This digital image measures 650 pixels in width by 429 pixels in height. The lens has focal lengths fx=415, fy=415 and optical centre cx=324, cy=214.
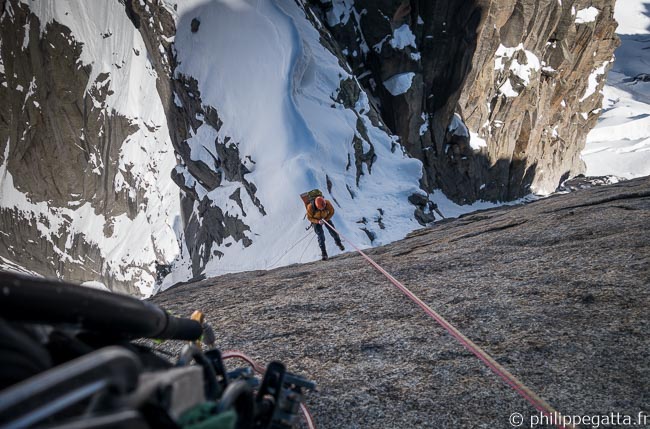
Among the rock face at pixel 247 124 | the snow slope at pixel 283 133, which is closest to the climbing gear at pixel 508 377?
the snow slope at pixel 283 133

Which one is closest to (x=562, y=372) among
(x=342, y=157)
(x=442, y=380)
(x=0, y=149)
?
(x=442, y=380)

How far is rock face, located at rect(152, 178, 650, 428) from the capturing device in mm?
2473

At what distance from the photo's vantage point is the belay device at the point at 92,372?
78 cm

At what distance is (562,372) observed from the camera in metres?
2.61

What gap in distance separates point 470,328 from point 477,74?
36272mm

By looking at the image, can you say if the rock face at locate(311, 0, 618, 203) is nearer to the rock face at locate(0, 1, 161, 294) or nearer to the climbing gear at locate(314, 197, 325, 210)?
the climbing gear at locate(314, 197, 325, 210)

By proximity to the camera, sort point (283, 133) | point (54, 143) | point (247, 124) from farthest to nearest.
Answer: point (54, 143) → point (247, 124) → point (283, 133)

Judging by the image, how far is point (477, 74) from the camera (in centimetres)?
3522

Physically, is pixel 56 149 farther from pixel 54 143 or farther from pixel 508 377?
pixel 508 377

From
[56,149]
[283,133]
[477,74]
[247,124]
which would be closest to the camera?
[283,133]

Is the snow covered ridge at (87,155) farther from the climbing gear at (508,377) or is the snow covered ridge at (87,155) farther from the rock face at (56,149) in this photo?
the climbing gear at (508,377)

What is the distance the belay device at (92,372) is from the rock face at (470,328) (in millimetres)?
1381

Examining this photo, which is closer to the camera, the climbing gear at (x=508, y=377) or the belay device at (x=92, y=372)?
the belay device at (x=92, y=372)

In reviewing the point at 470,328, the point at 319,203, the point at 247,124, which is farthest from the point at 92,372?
the point at 247,124
